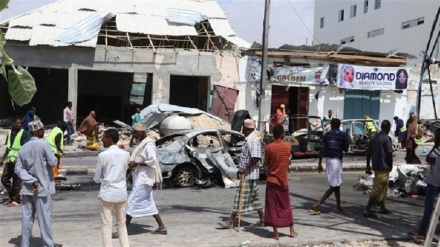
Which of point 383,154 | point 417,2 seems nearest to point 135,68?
point 383,154

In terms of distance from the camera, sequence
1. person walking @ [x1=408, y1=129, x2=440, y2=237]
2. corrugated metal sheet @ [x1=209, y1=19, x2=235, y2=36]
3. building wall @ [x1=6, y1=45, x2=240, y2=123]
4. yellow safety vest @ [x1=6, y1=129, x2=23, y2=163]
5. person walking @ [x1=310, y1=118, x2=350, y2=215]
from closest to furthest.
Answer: person walking @ [x1=408, y1=129, x2=440, y2=237] < person walking @ [x1=310, y1=118, x2=350, y2=215] < yellow safety vest @ [x1=6, y1=129, x2=23, y2=163] < building wall @ [x1=6, y1=45, x2=240, y2=123] < corrugated metal sheet @ [x1=209, y1=19, x2=235, y2=36]

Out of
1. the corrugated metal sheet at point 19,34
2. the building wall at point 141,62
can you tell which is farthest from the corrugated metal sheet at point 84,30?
the corrugated metal sheet at point 19,34

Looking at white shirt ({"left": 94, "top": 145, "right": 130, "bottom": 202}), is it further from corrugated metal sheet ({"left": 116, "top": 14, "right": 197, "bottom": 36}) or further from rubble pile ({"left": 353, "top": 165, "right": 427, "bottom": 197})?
corrugated metal sheet ({"left": 116, "top": 14, "right": 197, "bottom": 36})

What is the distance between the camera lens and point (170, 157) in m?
10.8

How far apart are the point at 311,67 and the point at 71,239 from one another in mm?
17897

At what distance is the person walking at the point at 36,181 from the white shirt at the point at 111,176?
65cm

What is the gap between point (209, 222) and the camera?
742 cm

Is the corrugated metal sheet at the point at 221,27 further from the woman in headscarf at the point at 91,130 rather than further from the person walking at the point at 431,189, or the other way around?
the person walking at the point at 431,189

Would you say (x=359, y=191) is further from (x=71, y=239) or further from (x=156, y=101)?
(x=156, y=101)

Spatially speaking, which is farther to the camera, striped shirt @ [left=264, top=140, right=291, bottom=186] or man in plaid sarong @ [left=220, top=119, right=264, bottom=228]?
man in plaid sarong @ [left=220, top=119, right=264, bottom=228]

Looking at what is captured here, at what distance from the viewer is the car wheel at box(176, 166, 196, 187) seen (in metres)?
11.0

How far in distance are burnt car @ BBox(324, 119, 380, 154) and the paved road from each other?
23.3 feet

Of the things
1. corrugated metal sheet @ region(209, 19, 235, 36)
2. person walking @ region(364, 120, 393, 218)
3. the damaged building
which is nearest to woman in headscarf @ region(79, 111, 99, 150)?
the damaged building

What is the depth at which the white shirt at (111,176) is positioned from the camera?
17.7 ft
